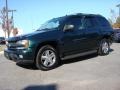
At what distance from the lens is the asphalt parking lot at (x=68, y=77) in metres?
6.19

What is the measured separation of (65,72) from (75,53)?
1.39 m

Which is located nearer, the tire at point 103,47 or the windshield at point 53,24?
the windshield at point 53,24

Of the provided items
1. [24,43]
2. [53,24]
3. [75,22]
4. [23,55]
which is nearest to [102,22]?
[75,22]

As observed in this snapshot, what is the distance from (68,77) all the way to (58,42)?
174 centimetres

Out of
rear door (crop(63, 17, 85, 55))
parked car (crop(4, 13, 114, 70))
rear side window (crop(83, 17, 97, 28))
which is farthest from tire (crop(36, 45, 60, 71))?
rear side window (crop(83, 17, 97, 28))

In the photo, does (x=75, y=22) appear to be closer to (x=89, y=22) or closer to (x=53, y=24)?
(x=53, y=24)

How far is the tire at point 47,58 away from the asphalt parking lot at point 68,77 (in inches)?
7.6

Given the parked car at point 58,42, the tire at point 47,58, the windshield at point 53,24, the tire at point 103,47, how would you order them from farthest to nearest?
the tire at point 103,47 < the windshield at point 53,24 < the tire at point 47,58 < the parked car at point 58,42

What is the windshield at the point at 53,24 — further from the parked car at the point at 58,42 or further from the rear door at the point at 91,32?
the rear door at the point at 91,32

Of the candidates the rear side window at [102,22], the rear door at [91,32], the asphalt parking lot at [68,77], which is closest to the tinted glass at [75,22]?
the rear door at [91,32]

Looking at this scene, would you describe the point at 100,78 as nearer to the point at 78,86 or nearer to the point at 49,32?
the point at 78,86

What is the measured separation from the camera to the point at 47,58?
27.0 ft

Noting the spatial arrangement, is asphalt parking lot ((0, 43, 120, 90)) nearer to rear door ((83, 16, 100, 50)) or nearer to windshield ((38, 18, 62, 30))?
rear door ((83, 16, 100, 50))

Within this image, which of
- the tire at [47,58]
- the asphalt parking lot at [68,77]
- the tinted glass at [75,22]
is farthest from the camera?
the tinted glass at [75,22]
